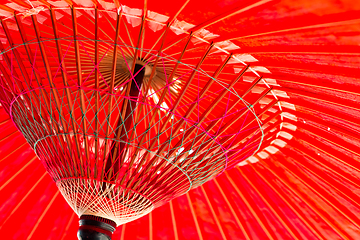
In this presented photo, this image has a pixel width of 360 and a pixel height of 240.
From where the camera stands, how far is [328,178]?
425 centimetres

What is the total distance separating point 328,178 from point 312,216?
0.82 m

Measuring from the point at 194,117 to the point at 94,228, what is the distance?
2504 millimetres

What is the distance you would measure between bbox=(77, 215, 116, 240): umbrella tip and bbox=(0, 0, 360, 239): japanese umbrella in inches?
0.4

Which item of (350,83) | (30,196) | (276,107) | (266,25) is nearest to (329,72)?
(350,83)

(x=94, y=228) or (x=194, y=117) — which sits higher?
(x=194, y=117)

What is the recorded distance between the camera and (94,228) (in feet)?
11.2

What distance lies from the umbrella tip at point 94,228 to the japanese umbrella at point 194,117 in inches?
0.4

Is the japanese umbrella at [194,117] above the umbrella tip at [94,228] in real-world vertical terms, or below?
above

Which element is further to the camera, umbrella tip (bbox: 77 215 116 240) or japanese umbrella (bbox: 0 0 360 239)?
umbrella tip (bbox: 77 215 116 240)

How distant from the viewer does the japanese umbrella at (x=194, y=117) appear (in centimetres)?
281

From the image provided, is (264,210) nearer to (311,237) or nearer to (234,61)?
(311,237)

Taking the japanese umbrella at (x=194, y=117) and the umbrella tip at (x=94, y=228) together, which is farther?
the umbrella tip at (x=94, y=228)

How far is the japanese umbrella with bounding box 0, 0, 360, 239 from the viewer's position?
2809 millimetres

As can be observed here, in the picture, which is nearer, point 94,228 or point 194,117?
point 94,228
